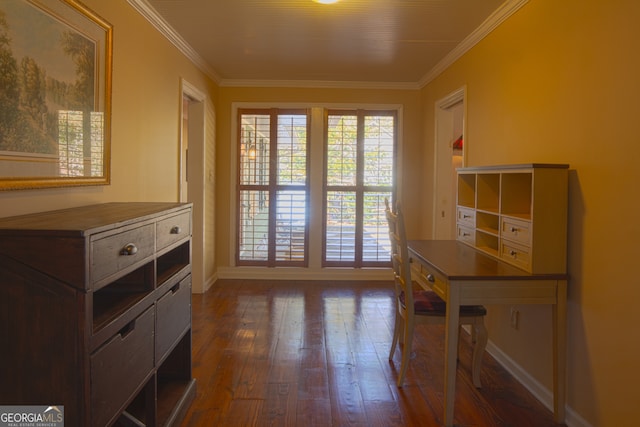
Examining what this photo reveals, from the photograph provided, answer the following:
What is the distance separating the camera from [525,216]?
251 centimetres

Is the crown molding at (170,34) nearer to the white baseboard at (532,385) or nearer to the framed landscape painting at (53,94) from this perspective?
the framed landscape painting at (53,94)

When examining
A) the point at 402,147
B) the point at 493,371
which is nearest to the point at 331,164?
the point at 402,147

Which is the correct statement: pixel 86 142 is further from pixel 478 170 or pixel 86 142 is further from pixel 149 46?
pixel 478 170

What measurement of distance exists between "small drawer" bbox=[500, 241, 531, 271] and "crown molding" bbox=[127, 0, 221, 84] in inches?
110

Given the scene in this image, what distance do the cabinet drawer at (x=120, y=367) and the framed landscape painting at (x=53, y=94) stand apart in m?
0.78

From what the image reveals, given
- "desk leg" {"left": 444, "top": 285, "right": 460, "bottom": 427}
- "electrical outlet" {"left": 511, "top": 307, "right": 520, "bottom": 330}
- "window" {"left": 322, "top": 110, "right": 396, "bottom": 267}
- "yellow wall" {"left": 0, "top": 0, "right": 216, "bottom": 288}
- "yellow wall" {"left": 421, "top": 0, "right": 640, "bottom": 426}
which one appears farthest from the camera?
"window" {"left": 322, "top": 110, "right": 396, "bottom": 267}

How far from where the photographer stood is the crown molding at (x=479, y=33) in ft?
9.62

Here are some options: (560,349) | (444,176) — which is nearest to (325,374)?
(560,349)

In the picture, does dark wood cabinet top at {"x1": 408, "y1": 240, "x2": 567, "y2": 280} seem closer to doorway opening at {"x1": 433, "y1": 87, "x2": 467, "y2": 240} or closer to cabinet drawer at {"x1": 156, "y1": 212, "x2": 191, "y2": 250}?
cabinet drawer at {"x1": 156, "y1": 212, "x2": 191, "y2": 250}

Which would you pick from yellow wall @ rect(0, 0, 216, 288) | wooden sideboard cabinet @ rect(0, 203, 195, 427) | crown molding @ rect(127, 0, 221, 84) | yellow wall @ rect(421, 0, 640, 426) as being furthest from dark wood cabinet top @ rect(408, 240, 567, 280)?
crown molding @ rect(127, 0, 221, 84)

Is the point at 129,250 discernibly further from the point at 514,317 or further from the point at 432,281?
the point at 514,317

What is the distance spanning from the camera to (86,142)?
2361 millimetres

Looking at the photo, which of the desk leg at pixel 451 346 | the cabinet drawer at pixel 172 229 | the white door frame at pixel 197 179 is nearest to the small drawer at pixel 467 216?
the desk leg at pixel 451 346

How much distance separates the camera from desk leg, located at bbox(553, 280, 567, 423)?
2.23 metres
